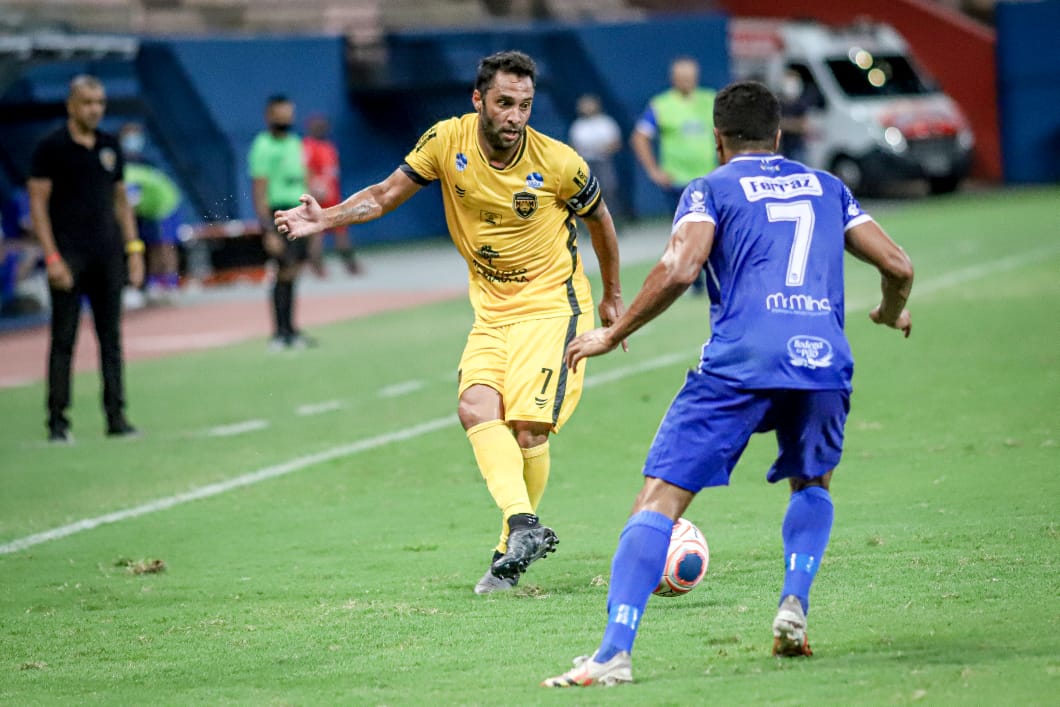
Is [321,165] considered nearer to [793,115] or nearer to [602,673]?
[793,115]

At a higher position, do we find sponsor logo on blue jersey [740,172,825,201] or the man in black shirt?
sponsor logo on blue jersey [740,172,825,201]

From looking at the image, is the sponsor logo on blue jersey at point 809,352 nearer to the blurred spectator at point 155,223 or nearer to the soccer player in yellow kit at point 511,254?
the soccer player in yellow kit at point 511,254

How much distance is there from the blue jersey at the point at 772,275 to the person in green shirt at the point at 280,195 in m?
11.1

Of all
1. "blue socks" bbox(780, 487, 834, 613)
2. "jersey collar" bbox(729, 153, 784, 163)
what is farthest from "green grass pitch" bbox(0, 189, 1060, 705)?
"jersey collar" bbox(729, 153, 784, 163)

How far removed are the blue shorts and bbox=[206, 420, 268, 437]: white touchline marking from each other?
6.93 m

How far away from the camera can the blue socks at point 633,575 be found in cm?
526

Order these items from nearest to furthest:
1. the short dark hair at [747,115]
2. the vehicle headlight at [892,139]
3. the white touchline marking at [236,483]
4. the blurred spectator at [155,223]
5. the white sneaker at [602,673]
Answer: the white sneaker at [602,673] → the short dark hair at [747,115] → the white touchline marking at [236,483] → the blurred spectator at [155,223] → the vehicle headlight at [892,139]

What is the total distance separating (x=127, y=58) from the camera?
25094mm

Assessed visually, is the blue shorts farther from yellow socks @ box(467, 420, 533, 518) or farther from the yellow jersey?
A: the yellow jersey

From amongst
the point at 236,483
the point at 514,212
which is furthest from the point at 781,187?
the point at 236,483

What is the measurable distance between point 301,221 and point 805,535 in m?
2.45

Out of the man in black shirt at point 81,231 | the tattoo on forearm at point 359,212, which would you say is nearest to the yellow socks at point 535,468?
the tattoo on forearm at point 359,212

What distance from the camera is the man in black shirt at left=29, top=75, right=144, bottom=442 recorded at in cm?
1148

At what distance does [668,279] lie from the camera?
535 centimetres
